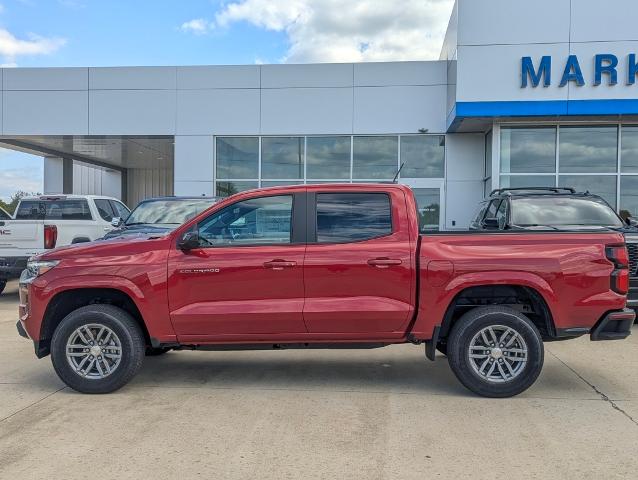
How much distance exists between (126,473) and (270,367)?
2751 millimetres

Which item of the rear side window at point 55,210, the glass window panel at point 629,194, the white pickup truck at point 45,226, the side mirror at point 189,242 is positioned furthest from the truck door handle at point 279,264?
the glass window panel at point 629,194

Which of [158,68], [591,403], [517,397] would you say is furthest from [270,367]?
[158,68]

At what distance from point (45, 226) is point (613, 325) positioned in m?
10.00

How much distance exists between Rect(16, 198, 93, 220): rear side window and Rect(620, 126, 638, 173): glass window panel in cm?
1253

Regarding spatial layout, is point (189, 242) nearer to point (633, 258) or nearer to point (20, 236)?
point (633, 258)

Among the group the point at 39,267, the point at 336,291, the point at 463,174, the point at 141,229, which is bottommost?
the point at 336,291

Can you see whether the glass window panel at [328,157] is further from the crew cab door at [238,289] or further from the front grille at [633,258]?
the crew cab door at [238,289]

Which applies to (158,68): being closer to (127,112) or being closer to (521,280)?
(127,112)

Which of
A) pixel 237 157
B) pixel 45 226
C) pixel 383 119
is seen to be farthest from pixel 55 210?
pixel 383 119

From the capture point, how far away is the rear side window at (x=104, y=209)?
11902mm

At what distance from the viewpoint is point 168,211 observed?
10.3 metres

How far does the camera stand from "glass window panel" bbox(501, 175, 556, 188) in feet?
47.9

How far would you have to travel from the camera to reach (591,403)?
16.9 ft

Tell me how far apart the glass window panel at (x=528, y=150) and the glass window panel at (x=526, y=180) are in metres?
0.15
